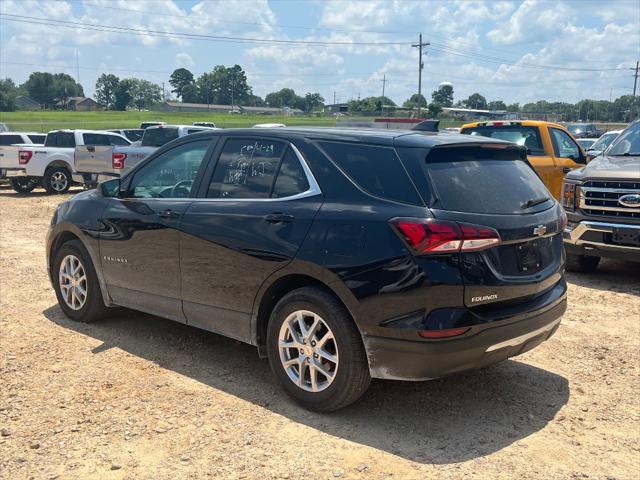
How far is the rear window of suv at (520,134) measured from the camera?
10.1m

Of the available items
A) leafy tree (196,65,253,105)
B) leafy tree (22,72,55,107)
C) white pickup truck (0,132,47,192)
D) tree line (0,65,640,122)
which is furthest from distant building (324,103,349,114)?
white pickup truck (0,132,47,192)

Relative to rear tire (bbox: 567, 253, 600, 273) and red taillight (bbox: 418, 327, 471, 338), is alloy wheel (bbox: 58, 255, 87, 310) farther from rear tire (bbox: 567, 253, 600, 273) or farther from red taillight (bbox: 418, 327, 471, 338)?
rear tire (bbox: 567, 253, 600, 273)

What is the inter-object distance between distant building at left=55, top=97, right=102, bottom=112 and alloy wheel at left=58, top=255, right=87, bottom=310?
4551 inches

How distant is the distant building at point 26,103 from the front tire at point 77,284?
10588cm

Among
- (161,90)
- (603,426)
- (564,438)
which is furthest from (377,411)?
(161,90)

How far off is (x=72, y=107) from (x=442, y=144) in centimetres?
12334

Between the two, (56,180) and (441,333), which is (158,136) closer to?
(56,180)

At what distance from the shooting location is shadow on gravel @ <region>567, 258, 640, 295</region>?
766cm

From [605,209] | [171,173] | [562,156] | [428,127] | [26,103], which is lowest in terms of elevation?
[605,209]

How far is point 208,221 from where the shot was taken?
466 cm

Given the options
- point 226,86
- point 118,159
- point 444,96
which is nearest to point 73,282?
point 118,159

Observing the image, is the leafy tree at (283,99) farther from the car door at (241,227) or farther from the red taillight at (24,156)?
the car door at (241,227)

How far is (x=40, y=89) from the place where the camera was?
11831cm

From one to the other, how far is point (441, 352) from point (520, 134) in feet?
24.5
